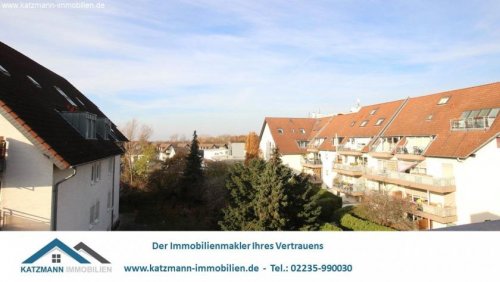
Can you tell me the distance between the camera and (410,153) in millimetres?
22219

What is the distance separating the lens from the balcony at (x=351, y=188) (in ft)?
83.9

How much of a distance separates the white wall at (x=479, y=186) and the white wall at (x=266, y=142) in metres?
22.8

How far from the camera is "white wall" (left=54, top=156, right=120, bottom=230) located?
9.59 meters

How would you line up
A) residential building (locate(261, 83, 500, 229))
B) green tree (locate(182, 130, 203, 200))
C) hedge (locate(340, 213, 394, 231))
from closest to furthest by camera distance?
1. hedge (locate(340, 213, 394, 231))
2. residential building (locate(261, 83, 500, 229))
3. green tree (locate(182, 130, 203, 200))

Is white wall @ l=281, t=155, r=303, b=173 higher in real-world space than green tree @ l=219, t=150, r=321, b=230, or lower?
higher

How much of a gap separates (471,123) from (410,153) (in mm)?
4401

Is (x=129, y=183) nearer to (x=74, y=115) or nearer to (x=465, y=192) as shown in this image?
(x=74, y=115)

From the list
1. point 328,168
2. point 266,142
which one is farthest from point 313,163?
point 266,142

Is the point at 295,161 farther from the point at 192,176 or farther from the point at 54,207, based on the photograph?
the point at 54,207
